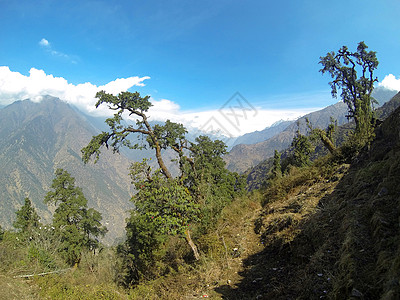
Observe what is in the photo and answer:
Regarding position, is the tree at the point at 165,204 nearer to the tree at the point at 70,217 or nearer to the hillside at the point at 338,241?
the hillside at the point at 338,241

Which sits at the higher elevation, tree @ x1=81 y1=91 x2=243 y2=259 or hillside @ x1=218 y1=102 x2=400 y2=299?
tree @ x1=81 y1=91 x2=243 y2=259

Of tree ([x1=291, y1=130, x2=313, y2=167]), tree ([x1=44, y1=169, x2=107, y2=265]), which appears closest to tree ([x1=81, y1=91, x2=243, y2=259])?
tree ([x1=44, y1=169, x2=107, y2=265])

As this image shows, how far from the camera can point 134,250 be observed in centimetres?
1752

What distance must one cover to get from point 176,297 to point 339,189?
6.20 metres

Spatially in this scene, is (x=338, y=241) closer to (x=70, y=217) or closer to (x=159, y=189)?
(x=159, y=189)

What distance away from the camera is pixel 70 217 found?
27.6 metres

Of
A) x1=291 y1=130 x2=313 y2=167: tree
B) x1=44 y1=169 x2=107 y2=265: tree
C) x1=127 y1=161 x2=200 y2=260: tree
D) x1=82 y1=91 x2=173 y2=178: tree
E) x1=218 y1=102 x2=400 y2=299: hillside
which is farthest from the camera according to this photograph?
x1=291 y1=130 x2=313 y2=167: tree

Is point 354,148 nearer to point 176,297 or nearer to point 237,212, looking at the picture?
point 237,212

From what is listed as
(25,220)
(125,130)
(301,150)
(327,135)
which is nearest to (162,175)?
(125,130)

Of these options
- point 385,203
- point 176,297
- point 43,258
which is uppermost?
point 43,258

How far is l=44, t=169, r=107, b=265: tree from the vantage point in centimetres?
2544

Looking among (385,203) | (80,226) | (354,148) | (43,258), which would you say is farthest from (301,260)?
(80,226)

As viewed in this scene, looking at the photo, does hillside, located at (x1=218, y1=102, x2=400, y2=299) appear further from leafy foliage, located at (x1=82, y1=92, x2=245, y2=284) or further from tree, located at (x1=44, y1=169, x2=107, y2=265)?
tree, located at (x1=44, y1=169, x2=107, y2=265)

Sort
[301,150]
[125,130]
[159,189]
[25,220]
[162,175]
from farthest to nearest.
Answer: [301,150] < [25,220] < [125,130] < [162,175] < [159,189]
